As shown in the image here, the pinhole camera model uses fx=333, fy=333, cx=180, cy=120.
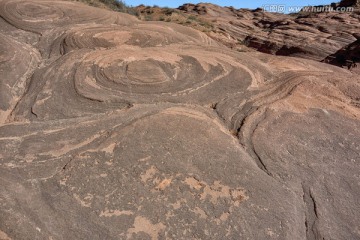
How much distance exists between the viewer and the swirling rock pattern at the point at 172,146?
325cm

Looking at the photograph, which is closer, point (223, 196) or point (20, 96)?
point (223, 196)

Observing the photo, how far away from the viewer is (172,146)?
4.10m

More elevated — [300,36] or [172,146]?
[300,36]

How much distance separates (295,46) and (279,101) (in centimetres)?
1025

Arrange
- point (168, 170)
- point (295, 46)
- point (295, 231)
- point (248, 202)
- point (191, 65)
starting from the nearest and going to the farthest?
point (295, 231) → point (248, 202) → point (168, 170) → point (191, 65) → point (295, 46)

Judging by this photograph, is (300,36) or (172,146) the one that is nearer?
(172,146)

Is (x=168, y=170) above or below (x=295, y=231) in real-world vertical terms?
above

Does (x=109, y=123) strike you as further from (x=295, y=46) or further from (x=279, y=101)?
(x=295, y=46)

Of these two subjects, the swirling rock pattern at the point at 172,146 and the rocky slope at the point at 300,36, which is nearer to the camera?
the swirling rock pattern at the point at 172,146

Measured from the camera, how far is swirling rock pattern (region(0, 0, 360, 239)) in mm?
3248

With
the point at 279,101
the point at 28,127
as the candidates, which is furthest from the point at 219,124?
the point at 28,127

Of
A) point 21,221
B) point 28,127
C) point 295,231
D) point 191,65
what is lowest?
point 295,231

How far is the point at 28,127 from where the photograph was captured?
14.5 feet

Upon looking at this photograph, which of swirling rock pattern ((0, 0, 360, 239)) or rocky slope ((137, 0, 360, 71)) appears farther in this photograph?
rocky slope ((137, 0, 360, 71))
